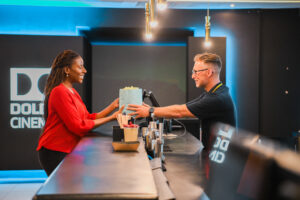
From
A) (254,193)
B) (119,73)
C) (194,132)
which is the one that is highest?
(119,73)

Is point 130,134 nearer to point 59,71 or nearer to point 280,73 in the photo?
point 59,71

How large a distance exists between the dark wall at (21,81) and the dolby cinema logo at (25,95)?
0.05 ft

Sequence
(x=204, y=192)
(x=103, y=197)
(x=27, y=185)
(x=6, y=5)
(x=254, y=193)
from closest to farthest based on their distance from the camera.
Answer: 1. (x=103, y=197)
2. (x=254, y=193)
3. (x=204, y=192)
4. (x=27, y=185)
5. (x=6, y=5)

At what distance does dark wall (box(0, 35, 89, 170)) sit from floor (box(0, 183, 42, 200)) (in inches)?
11.7

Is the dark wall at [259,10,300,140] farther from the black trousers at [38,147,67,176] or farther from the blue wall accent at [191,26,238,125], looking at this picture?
the black trousers at [38,147,67,176]

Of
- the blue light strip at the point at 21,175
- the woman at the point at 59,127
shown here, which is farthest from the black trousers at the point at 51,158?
the blue light strip at the point at 21,175

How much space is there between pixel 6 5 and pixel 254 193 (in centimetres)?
487

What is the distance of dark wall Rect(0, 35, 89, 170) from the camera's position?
463 cm

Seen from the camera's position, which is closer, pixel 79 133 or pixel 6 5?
pixel 79 133

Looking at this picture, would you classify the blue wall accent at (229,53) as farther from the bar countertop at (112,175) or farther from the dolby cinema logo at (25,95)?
the bar countertop at (112,175)

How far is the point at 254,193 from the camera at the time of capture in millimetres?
992

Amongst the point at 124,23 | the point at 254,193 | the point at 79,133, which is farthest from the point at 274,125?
the point at 254,193

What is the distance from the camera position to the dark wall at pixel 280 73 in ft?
16.2

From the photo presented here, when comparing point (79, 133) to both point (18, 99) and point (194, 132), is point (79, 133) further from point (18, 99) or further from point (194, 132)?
point (18, 99)
